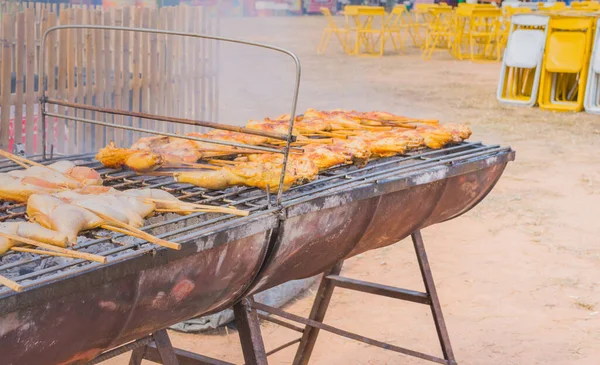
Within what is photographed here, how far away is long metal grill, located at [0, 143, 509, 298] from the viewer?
2.03 m

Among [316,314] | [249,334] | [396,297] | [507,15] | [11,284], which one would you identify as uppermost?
[507,15]

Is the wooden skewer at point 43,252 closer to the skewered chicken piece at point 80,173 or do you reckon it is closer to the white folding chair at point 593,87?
the skewered chicken piece at point 80,173

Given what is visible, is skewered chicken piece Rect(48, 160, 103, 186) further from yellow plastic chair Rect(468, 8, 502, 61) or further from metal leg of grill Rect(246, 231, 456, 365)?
yellow plastic chair Rect(468, 8, 502, 61)

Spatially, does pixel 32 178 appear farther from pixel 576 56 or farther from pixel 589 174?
pixel 576 56

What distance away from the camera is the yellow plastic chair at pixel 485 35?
18344 mm

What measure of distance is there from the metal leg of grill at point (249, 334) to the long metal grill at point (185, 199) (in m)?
0.43

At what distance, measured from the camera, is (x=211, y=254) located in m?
2.39

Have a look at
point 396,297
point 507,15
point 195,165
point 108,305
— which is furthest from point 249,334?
point 507,15

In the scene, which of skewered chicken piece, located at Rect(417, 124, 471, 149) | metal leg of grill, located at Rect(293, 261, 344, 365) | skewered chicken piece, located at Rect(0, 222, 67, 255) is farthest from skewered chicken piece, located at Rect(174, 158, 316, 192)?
metal leg of grill, located at Rect(293, 261, 344, 365)

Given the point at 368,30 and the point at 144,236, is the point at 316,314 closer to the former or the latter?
the point at 144,236

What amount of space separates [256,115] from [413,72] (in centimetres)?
672

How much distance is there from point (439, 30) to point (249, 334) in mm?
19336

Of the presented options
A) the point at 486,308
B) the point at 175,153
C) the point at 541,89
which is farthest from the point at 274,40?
the point at 175,153

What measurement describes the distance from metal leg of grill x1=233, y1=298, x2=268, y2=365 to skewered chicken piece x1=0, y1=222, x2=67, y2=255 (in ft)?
3.07
